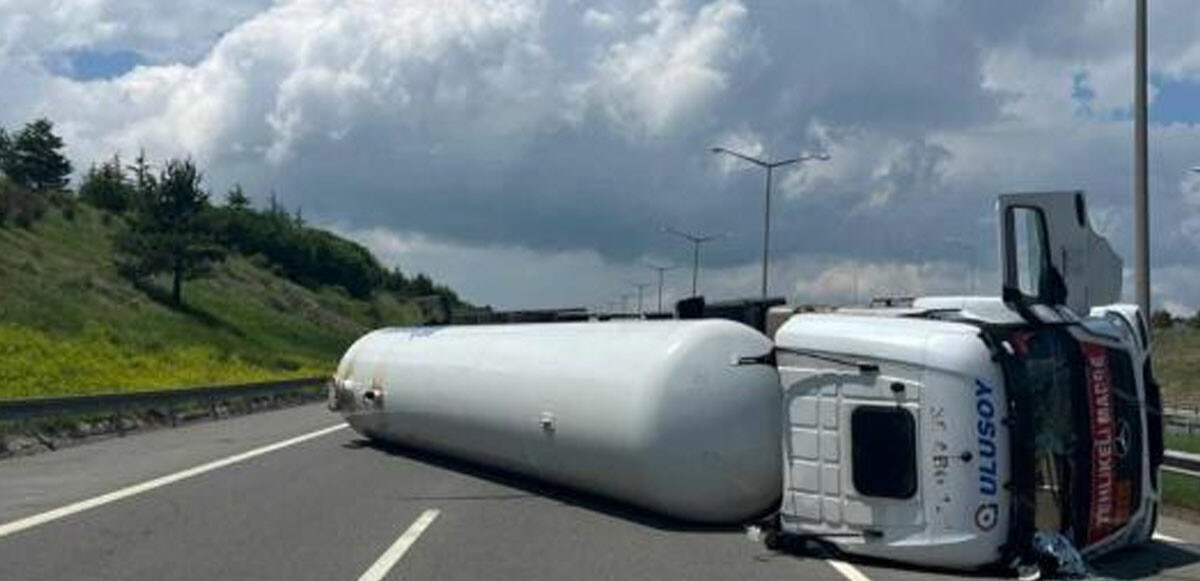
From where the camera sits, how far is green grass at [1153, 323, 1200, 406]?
64812mm

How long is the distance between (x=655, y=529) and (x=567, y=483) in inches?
95.5

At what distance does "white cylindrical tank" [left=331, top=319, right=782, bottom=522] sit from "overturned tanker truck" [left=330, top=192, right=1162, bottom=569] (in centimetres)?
2

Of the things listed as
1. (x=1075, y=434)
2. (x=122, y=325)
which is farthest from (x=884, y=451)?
(x=122, y=325)

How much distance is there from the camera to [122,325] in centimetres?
6869

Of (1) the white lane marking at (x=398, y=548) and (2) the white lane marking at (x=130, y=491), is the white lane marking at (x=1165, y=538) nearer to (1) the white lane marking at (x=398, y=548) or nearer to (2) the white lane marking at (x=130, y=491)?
(1) the white lane marking at (x=398, y=548)

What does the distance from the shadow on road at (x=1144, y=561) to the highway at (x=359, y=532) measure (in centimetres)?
2

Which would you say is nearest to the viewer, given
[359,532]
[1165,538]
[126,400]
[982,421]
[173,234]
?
[982,421]

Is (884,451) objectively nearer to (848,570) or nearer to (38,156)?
(848,570)

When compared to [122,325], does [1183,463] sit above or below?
below

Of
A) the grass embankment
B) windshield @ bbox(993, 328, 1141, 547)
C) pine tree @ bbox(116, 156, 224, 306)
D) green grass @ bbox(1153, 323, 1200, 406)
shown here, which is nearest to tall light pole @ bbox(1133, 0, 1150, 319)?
windshield @ bbox(993, 328, 1141, 547)

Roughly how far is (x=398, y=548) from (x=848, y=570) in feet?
12.0

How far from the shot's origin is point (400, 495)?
18016 mm

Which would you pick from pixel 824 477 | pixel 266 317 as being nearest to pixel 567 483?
pixel 824 477

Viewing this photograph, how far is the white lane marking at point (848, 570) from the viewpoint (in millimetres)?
11906
